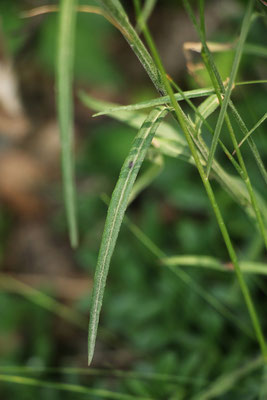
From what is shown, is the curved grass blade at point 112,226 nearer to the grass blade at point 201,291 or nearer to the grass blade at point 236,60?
the grass blade at point 236,60

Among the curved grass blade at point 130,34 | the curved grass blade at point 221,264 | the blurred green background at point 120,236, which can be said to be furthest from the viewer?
the blurred green background at point 120,236

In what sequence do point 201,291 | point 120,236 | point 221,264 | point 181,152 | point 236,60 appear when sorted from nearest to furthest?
A: point 236,60
point 181,152
point 221,264
point 201,291
point 120,236

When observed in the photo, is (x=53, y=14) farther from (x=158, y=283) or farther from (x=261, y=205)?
(x=261, y=205)

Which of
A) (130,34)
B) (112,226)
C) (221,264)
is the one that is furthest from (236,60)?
(221,264)

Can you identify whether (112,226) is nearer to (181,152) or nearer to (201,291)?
(181,152)

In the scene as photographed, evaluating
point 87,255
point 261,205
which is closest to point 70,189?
point 261,205

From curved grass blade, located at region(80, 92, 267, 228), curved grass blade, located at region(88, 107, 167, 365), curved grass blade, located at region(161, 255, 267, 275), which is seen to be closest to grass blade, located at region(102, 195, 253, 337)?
curved grass blade, located at region(161, 255, 267, 275)

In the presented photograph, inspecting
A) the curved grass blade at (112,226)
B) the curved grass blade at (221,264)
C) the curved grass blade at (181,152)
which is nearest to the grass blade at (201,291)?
the curved grass blade at (221,264)

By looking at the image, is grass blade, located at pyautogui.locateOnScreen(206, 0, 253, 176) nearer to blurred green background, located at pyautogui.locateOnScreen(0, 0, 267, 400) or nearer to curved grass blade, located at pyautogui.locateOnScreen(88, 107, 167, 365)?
curved grass blade, located at pyautogui.locateOnScreen(88, 107, 167, 365)
